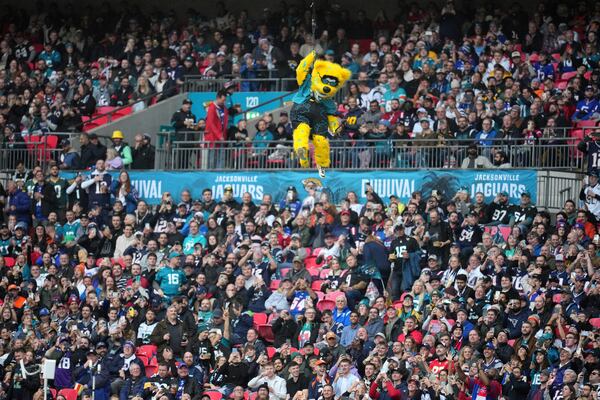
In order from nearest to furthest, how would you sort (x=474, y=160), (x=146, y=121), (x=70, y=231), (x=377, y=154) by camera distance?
(x=474, y=160), (x=377, y=154), (x=70, y=231), (x=146, y=121)

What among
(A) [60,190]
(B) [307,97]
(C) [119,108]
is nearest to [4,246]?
(A) [60,190]

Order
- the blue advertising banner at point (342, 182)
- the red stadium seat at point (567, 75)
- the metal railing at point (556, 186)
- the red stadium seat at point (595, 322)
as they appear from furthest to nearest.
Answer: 1. the red stadium seat at point (567, 75)
2. the blue advertising banner at point (342, 182)
3. the metal railing at point (556, 186)
4. the red stadium seat at point (595, 322)

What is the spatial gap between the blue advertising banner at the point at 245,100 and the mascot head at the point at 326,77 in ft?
35.0

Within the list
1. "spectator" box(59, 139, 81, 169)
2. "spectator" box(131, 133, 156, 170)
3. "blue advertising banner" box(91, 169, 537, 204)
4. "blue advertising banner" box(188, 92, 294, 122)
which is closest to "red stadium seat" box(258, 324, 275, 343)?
"blue advertising banner" box(91, 169, 537, 204)

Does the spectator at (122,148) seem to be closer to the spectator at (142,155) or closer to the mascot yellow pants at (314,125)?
the spectator at (142,155)

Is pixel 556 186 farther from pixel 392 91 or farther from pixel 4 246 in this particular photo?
pixel 4 246

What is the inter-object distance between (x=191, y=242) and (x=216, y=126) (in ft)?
9.41

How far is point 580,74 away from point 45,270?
9288 millimetres

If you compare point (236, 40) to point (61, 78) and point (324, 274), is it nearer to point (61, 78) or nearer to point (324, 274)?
point (61, 78)

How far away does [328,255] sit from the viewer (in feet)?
75.2

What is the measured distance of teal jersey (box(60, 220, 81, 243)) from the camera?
83.5ft

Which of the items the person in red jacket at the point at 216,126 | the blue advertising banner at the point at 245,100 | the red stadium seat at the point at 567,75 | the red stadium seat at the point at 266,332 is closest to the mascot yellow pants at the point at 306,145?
the red stadium seat at the point at 266,332

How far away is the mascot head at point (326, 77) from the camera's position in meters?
17.6

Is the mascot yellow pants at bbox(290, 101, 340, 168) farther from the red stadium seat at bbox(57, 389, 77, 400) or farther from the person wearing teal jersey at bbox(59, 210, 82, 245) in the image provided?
the person wearing teal jersey at bbox(59, 210, 82, 245)
